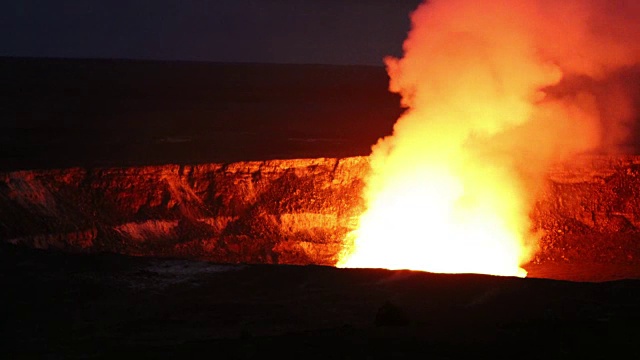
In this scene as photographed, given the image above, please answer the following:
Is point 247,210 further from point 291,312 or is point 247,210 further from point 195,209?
point 291,312

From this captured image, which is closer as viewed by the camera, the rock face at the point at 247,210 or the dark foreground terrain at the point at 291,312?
the dark foreground terrain at the point at 291,312

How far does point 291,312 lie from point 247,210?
29.3 feet

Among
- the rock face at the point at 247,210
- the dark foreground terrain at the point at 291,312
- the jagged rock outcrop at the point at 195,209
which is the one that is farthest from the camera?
the rock face at the point at 247,210

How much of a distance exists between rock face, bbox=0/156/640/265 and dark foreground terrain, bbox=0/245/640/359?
344 cm

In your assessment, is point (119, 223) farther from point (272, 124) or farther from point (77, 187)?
point (272, 124)

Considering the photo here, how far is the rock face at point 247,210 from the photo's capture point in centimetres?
1873

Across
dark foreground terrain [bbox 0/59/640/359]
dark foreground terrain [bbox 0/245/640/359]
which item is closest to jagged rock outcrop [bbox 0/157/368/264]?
dark foreground terrain [bbox 0/59/640/359]

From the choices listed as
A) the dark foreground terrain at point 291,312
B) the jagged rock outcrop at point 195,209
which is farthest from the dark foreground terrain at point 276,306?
the jagged rock outcrop at point 195,209

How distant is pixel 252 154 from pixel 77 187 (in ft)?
22.3

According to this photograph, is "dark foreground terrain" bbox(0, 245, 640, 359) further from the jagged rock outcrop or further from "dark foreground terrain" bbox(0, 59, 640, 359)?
the jagged rock outcrop

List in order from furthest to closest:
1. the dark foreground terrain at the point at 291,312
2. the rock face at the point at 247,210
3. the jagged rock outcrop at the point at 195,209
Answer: the rock face at the point at 247,210 → the jagged rock outcrop at the point at 195,209 → the dark foreground terrain at the point at 291,312

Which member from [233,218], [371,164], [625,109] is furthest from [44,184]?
[625,109]

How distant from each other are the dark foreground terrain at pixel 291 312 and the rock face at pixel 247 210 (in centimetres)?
344

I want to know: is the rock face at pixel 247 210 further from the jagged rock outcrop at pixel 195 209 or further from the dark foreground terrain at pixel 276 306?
the dark foreground terrain at pixel 276 306
